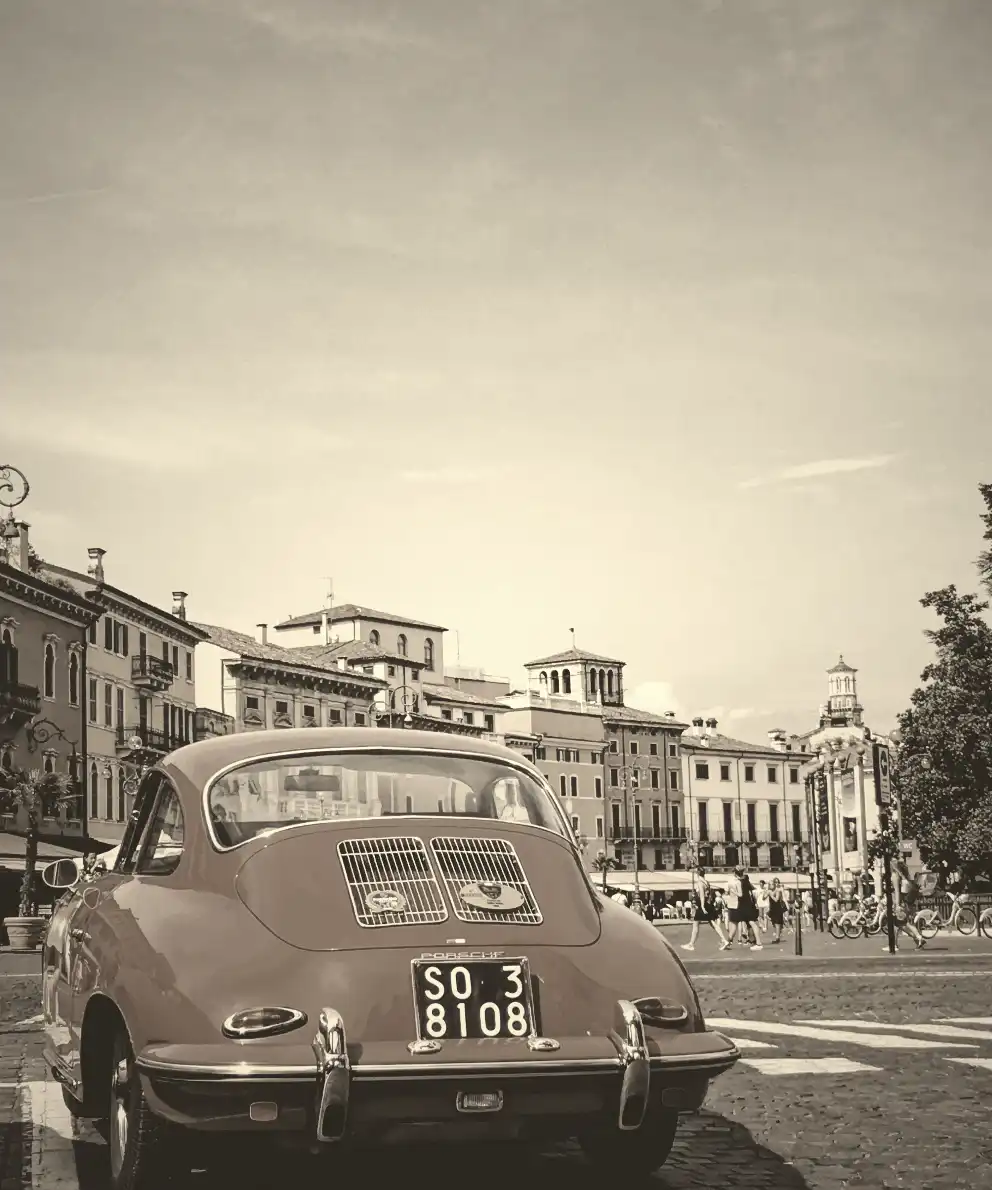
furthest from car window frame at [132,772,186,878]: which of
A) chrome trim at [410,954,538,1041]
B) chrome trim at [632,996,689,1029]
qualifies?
chrome trim at [632,996,689,1029]

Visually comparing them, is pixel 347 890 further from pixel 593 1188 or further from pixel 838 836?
pixel 838 836

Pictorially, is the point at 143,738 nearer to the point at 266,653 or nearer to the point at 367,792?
the point at 266,653

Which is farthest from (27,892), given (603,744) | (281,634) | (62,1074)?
(603,744)

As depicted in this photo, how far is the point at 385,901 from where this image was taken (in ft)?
20.8

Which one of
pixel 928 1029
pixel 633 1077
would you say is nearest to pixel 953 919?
pixel 928 1029

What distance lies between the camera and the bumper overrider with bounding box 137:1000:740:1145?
19.0 feet

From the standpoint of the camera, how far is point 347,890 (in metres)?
6.36

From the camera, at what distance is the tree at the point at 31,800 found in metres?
44.6

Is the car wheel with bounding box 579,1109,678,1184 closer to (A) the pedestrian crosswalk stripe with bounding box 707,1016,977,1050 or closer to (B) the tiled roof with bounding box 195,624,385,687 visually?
(A) the pedestrian crosswalk stripe with bounding box 707,1016,977,1050

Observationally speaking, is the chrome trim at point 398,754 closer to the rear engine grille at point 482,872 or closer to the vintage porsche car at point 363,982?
the vintage porsche car at point 363,982

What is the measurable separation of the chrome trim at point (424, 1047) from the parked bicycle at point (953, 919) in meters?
36.5

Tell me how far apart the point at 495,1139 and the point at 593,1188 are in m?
1.20

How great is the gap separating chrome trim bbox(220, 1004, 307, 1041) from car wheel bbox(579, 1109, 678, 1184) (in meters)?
1.65

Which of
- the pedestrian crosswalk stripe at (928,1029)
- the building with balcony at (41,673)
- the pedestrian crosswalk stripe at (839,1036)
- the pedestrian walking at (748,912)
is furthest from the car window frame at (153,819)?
the building with balcony at (41,673)
